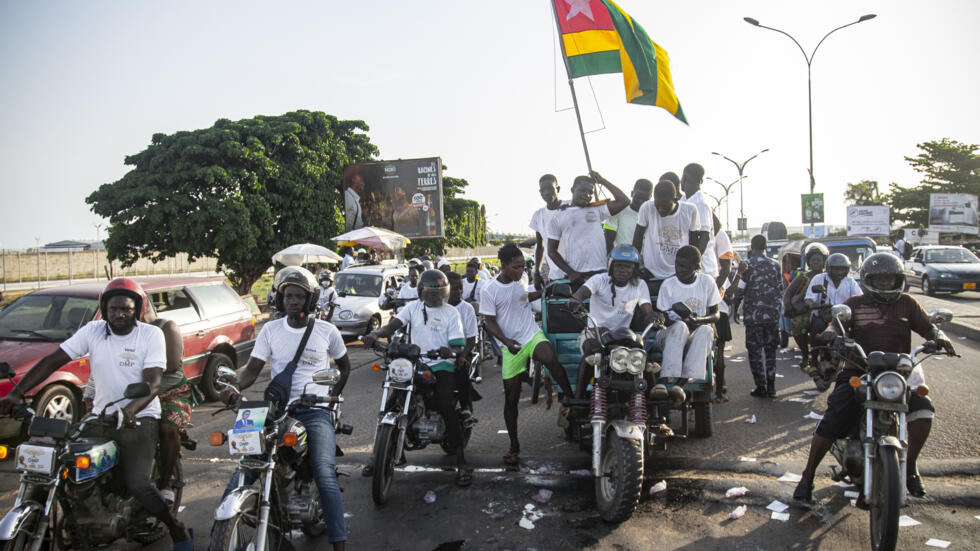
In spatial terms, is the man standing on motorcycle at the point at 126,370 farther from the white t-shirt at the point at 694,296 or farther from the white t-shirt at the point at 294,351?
the white t-shirt at the point at 694,296

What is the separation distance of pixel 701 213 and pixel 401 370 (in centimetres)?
388

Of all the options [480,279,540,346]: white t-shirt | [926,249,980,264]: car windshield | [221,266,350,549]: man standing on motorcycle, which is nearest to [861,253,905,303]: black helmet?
[480,279,540,346]: white t-shirt

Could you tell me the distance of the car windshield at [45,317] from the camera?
7.06 meters

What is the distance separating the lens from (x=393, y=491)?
17.1 feet

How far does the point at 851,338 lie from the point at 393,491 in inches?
145

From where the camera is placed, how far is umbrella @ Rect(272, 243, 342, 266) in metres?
19.0

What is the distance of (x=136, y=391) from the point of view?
12.0 ft

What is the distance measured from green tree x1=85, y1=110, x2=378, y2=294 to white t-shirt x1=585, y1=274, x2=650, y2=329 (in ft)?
58.7

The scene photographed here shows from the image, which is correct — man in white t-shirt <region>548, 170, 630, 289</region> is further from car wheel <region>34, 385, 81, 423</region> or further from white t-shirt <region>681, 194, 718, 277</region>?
car wheel <region>34, 385, 81, 423</region>

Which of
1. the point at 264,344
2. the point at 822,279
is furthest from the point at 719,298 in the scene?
the point at 264,344

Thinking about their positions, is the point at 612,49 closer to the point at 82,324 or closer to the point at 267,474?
the point at 82,324

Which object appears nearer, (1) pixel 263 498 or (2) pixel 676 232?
(1) pixel 263 498

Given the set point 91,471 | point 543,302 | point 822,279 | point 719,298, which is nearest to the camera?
point 91,471

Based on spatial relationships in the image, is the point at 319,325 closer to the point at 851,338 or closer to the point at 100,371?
the point at 100,371
